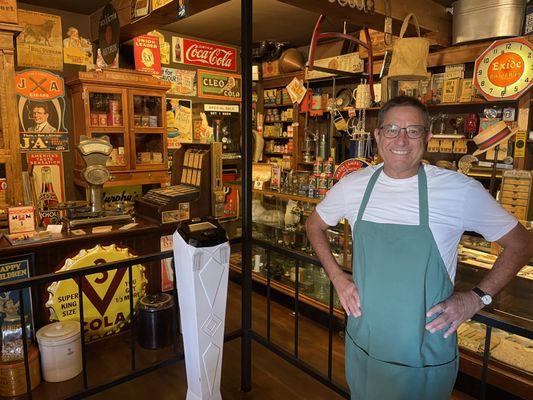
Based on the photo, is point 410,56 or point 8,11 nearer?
point 410,56

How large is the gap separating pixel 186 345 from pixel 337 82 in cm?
441

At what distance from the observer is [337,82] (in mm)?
5492

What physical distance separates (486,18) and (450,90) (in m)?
0.66

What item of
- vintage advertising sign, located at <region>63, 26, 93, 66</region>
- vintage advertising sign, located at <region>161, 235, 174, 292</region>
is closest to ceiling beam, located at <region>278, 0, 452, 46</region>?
vintage advertising sign, located at <region>161, 235, 174, 292</region>

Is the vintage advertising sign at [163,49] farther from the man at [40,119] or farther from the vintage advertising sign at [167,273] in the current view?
the vintage advertising sign at [167,273]

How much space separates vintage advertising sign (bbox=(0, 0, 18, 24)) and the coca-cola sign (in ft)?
7.45

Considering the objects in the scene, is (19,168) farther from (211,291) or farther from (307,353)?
(307,353)

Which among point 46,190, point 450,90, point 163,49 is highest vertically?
point 163,49

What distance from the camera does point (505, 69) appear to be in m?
3.34

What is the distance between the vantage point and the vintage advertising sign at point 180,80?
17.5 feet

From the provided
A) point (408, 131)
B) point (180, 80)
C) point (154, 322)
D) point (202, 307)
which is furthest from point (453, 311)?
point (180, 80)

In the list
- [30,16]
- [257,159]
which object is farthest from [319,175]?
[30,16]

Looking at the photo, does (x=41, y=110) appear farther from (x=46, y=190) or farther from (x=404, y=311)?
(x=404, y=311)

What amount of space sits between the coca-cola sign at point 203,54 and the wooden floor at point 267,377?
3.77m
